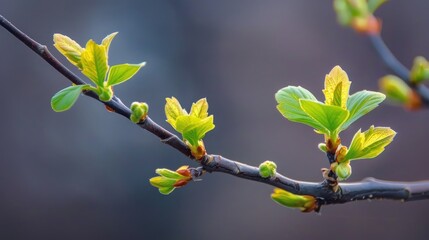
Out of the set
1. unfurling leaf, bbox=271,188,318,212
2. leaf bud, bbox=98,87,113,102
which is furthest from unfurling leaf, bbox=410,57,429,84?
leaf bud, bbox=98,87,113,102

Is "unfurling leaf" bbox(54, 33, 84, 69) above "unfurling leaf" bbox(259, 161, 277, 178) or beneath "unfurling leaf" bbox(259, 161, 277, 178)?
above

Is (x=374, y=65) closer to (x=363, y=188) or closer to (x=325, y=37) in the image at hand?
(x=325, y=37)

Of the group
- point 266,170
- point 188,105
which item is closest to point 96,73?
point 266,170

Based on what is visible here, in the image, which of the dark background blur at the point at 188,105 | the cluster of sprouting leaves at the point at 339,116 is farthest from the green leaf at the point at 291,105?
the dark background blur at the point at 188,105

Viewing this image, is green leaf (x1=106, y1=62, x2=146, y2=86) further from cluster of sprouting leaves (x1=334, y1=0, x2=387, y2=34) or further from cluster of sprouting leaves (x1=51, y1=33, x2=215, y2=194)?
cluster of sprouting leaves (x1=334, y1=0, x2=387, y2=34)

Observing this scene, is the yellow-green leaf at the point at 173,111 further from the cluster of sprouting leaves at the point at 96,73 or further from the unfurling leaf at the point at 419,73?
the unfurling leaf at the point at 419,73

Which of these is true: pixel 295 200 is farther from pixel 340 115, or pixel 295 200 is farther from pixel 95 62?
pixel 95 62
